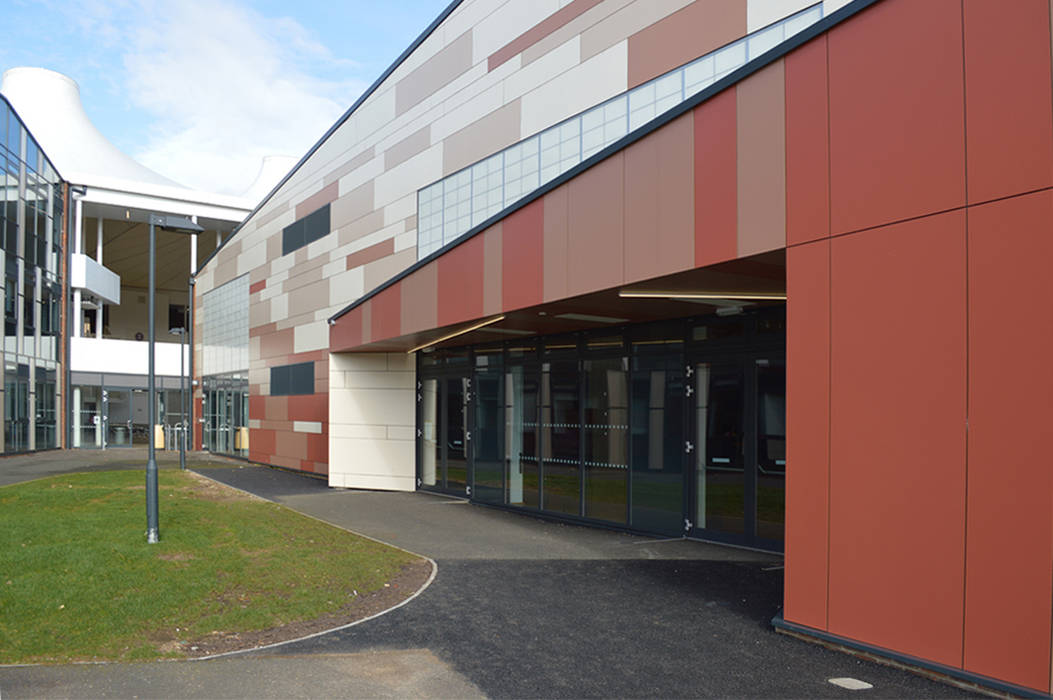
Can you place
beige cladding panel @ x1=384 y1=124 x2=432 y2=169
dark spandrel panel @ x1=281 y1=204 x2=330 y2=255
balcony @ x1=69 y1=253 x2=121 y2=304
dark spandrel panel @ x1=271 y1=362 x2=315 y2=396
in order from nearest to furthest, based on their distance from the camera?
beige cladding panel @ x1=384 y1=124 x2=432 y2=169
dark spandrel panel @ x1=281 y1=204 x2=330 y2=255
dark spandrel panel @ x1=271 y1=362 x2=315 y2=396
balcony @ x1=69 y1=253 x2=121 y2=304

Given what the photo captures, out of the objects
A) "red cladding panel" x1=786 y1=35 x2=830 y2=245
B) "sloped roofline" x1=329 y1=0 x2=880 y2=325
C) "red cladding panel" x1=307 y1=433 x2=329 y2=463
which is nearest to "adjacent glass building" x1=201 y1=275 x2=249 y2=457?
"red cladding panel" x1=307 y1=433 x2=329 y2=463

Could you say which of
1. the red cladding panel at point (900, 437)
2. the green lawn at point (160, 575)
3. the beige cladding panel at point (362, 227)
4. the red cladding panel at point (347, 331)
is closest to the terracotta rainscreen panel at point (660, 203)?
the red cladding panel at point (900, 437)

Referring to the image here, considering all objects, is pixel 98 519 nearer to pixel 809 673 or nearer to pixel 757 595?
pixel 757 595

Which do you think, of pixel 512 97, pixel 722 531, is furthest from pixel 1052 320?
pixel 512 97

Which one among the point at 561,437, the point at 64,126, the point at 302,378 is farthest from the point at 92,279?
the point at 561,437

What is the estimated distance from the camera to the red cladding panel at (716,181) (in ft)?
22.6

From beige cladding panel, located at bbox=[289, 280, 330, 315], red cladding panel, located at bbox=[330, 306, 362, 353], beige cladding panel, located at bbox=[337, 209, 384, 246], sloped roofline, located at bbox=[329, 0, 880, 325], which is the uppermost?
beige cladding panel, located at bbox=[337, 209, 384, 246]

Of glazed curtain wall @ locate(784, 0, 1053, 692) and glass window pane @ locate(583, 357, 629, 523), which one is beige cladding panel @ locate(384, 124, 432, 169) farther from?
glazed curtain wall @ locate(784, 0, 1053, 692)

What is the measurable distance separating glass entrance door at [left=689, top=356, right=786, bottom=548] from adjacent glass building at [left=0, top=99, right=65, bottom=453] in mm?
26373

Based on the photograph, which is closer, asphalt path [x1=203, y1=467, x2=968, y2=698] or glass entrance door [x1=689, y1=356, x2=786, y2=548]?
asphalt path [x1=203, y1=467, x2=968, y2=698]

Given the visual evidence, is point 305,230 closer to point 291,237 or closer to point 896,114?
point 291,237

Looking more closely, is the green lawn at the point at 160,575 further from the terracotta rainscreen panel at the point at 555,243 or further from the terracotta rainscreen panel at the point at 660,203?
the terracotta rainscreen panel at the point at 660,203

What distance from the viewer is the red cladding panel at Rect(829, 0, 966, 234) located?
5.41 m

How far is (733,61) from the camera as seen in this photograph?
10.4m
